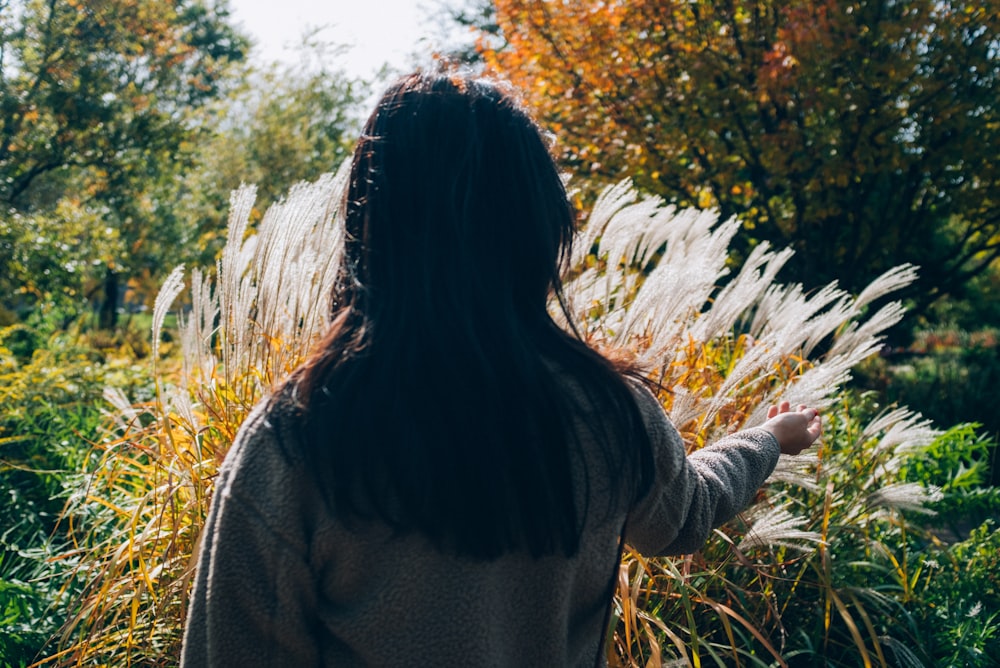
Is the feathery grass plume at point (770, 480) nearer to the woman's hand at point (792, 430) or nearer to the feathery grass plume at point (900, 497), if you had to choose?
the feathery grass plume at point (900, 497)

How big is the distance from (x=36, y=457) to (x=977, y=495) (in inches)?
165

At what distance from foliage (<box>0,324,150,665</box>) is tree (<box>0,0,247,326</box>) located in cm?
369

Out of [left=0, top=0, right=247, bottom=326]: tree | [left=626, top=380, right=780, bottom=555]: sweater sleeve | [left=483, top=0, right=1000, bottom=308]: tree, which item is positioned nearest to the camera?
[left=626, top=380, right=780, bottom=555]: sweater sleeve

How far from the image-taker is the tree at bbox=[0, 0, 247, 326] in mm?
9398

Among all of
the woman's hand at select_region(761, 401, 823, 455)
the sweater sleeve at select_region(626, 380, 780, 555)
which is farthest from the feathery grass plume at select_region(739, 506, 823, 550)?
the sweater sleeve at select_region(626, 380, 780, 555)

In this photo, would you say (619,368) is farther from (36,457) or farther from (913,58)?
(913,58)

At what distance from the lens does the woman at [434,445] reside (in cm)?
111

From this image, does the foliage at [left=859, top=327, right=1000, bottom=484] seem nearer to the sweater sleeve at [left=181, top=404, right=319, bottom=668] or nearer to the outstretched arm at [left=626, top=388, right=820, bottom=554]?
the outstretched arm at [left=626, top=388, right=820, bottom=554]

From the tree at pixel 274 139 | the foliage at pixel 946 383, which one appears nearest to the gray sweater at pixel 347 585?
the foliage at pixel 946 383

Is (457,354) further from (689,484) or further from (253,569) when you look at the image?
(689,484)

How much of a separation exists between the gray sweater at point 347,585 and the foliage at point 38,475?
5.49ft

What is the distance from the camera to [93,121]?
33.2 feet

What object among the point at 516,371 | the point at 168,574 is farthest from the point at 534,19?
the point at 516,371

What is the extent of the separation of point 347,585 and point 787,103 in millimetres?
6622
